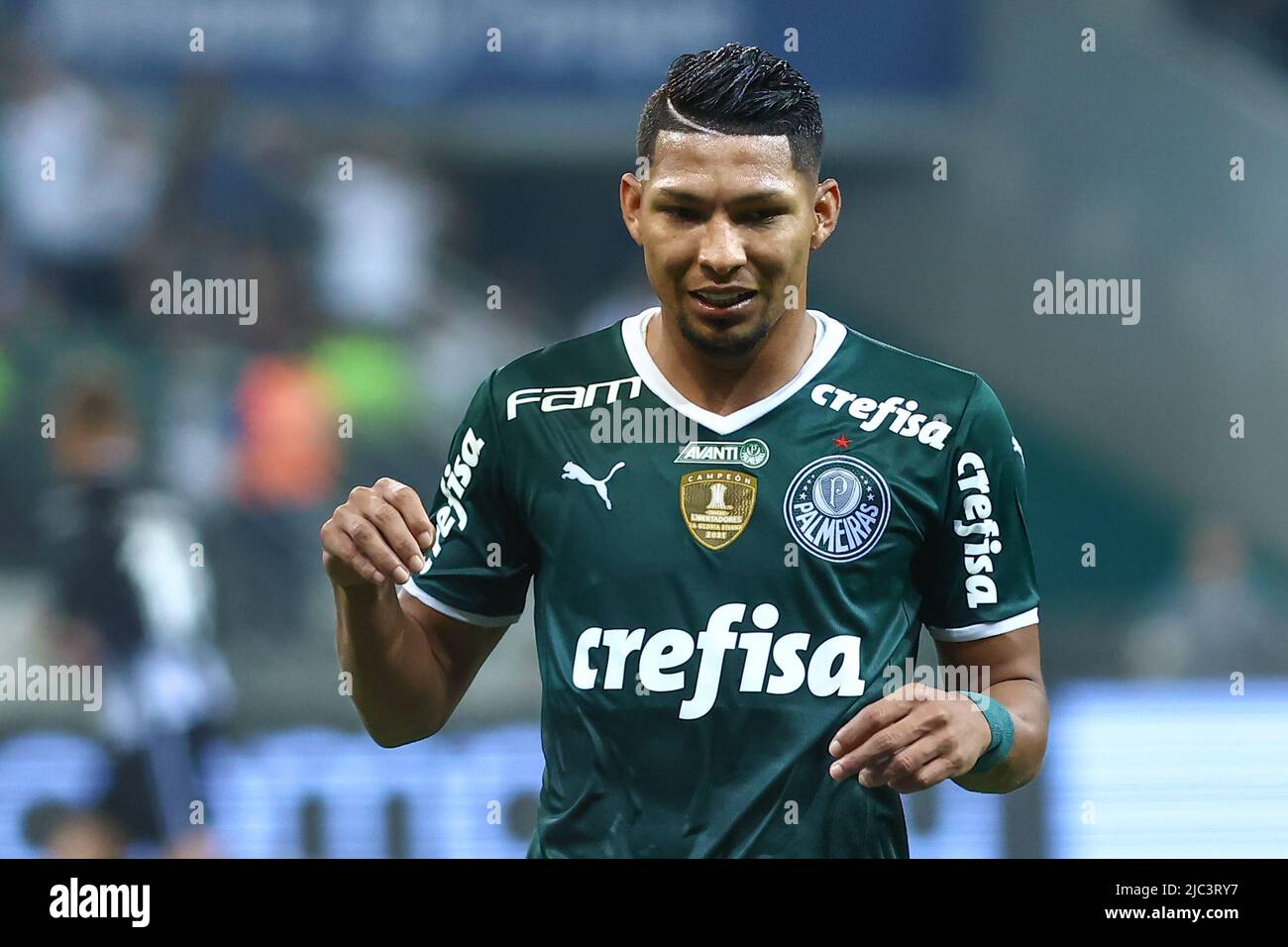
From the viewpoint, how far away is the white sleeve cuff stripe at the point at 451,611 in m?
2.96

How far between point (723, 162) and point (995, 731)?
988mm

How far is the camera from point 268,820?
21.1 feet

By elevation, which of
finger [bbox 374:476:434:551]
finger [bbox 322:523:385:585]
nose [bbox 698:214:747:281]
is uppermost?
nose [bbox 698:214:747:281]

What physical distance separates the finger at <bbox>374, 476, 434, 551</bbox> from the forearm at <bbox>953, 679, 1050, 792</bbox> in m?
0.90

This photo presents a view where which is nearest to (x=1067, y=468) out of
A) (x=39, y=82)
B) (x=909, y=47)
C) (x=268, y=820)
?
(x=909, y=47)

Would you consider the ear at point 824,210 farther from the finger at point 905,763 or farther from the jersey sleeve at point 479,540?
the finger at point 905,763

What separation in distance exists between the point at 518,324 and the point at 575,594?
6.04 m

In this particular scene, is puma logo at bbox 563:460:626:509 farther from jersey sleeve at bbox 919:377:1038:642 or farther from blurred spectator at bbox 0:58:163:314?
blurred spectator at bbox 0:58:163:314

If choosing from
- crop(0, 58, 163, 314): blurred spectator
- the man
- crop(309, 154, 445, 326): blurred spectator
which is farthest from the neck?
crop(0, 58, 163, 314): blurred spectator

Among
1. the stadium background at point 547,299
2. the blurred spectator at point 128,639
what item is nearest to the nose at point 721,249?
the blurred spectator at point 128,639

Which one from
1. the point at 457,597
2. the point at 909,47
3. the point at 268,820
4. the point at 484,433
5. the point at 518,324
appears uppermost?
the point at 909,47

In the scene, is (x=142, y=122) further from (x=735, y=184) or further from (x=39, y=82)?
(x=735, y=184)

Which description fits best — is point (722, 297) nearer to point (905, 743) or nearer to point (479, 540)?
point (479, 540)

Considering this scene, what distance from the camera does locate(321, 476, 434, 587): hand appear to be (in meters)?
2.49
